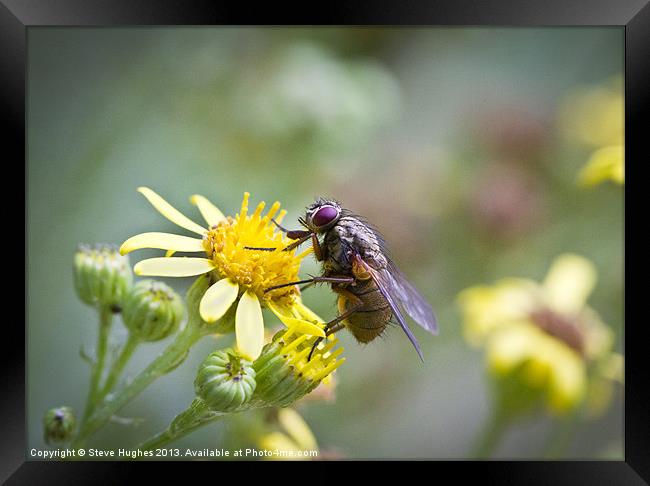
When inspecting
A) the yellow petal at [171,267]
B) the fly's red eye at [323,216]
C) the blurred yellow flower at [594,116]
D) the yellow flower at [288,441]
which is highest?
the blurred yellow flower at [594,116]

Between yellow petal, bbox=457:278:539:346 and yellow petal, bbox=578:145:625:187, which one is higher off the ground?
yellow petal, bbox=578:145:625:187

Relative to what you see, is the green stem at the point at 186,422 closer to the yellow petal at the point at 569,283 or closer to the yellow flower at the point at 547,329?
the yellow flower at the point at 547,329

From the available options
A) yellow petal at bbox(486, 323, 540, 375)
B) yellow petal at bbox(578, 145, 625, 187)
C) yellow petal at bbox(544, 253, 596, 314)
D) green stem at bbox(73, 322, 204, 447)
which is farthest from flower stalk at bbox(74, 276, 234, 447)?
yellow petal at bbox(544, 253, 596, 314)

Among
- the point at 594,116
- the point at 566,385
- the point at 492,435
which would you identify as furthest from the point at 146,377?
the point at 594,116

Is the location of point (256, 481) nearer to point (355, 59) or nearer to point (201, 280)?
point (201, 280)

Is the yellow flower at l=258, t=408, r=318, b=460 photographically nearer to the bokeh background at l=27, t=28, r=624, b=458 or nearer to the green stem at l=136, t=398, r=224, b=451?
the bokeh background at l=27, t=28, r=624, b=458

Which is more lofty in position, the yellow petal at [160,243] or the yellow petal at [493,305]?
the yellow petal at [160,243]

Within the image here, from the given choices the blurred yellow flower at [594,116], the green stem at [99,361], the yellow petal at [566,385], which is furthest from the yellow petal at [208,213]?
the blurred yellow flower at [594,116]
